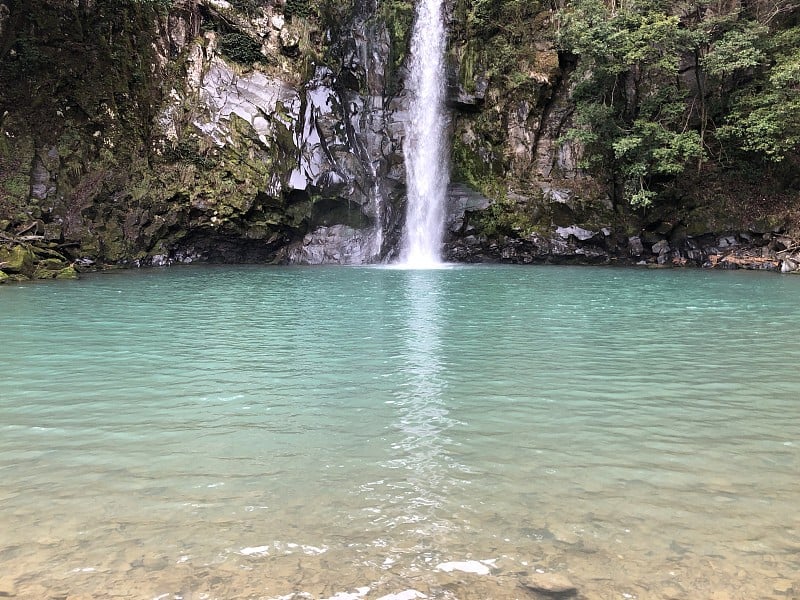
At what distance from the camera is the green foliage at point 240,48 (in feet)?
81.5

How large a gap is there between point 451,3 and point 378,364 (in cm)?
2607

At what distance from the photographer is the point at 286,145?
2506cm

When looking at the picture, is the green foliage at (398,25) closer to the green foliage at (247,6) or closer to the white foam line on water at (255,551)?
the green foliage at (247,6)

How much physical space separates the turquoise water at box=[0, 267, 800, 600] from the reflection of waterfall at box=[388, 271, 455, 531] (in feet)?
0.08

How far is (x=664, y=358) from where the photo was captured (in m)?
7.00

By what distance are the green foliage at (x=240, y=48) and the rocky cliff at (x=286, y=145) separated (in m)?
0.08

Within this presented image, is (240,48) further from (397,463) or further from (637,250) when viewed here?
(397,463)

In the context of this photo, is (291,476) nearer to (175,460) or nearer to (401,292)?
(175,460)

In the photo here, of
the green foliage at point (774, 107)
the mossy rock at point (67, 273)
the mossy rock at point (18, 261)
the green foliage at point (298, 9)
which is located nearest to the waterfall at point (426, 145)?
the green foliage at point (298, 9)

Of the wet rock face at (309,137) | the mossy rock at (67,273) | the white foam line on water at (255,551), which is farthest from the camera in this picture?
the wet rock face at (309,137)

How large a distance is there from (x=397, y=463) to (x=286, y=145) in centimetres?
2328

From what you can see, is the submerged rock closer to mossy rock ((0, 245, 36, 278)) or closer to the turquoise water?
the turquoise water

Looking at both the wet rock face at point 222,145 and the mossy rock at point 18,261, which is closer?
the mossy rock at point 18,261

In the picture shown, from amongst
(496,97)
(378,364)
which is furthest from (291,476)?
(496,97)
